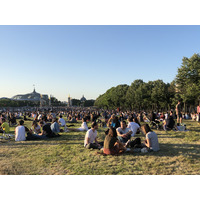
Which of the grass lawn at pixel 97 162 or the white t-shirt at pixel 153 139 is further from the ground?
the white t-shirt at pixel 153 139

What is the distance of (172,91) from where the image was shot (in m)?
41.0

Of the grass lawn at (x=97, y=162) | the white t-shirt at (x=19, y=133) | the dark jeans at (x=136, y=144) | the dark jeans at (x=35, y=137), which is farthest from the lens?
the dark jeans at (x=35, y=137)

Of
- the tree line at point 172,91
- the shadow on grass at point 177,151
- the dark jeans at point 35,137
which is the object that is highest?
the tree line at point 172,91

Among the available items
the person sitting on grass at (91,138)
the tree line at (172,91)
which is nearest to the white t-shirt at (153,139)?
the person sitting on grass at (91,138)

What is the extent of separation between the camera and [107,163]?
553cm

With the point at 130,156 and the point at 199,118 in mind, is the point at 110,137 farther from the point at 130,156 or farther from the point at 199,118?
the point at 199,118

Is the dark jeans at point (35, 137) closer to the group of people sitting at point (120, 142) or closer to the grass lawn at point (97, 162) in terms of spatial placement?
the grass lawn at point (97, 162)

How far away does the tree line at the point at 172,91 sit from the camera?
2553 cm

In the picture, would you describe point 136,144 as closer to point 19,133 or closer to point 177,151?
point 177,151

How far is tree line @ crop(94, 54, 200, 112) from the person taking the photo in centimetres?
2553

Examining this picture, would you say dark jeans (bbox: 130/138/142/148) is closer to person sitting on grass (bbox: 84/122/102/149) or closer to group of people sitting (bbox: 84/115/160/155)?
group of people sitting (bbox: 84/115/160/155)

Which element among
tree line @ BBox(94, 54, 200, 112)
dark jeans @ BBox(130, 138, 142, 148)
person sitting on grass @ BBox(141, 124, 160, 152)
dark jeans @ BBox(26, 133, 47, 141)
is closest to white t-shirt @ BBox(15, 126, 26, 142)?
dark jeans @ BBox(26, 133, 47, 141)

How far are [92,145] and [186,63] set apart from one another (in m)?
26.4
